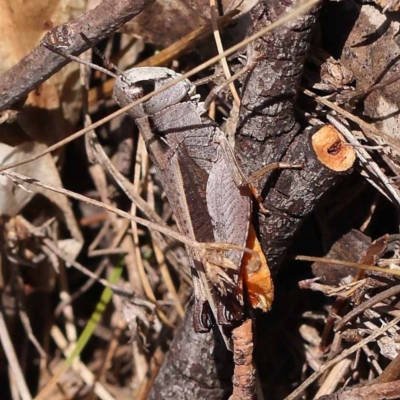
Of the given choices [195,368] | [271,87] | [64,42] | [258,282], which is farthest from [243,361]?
[64,42]

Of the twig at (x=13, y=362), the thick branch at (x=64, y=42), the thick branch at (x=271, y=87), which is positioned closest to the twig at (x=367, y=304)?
the thick branch at (x=271, y=87)

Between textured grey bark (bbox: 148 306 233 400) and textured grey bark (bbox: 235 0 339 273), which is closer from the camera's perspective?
textured grey bark (bbox: 235 0 339 273)

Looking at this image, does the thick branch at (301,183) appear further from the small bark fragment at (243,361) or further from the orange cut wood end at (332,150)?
the small bark fragment at (243,361)

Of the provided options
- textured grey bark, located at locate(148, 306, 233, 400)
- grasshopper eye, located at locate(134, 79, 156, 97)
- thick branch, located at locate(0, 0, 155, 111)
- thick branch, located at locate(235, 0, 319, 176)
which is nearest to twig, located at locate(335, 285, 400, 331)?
textured grey bark, located at locate(148, 306, 233, 400)

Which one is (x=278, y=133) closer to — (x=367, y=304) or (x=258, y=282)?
(x=258, y=282)

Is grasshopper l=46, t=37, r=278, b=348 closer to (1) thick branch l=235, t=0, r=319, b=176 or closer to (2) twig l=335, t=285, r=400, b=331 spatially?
(1) thick branch l=235, t=0, r=319, b=176

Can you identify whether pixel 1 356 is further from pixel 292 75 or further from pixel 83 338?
pixel 292 75

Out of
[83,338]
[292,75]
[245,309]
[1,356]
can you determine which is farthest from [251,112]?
[1,356]
